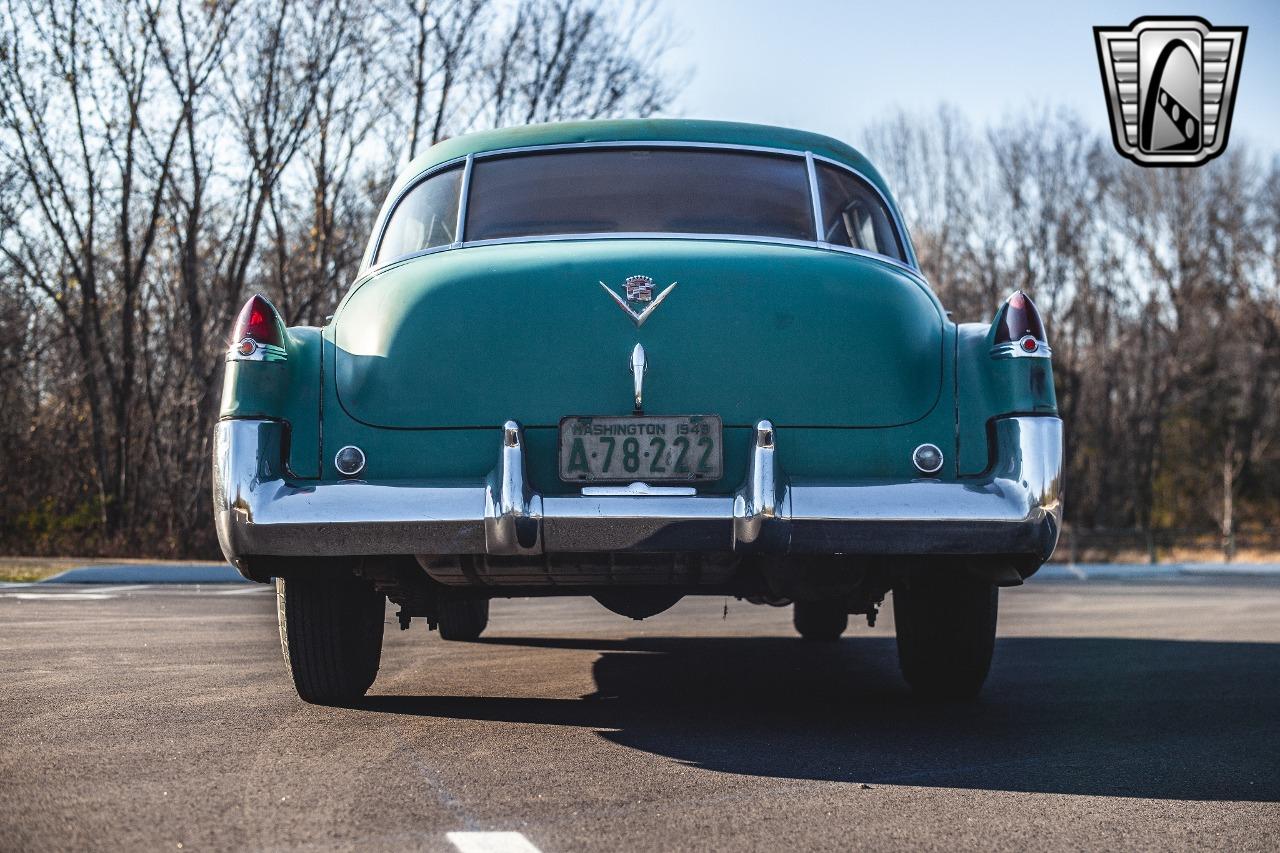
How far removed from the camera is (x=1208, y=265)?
42.1m

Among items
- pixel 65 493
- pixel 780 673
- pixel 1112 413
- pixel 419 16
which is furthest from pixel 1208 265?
pixel 780 673

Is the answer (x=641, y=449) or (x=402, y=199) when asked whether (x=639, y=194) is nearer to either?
(x=402, y=199)

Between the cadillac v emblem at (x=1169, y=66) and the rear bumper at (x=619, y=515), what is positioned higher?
the cadillac v emblem at (x=1169, y=66)

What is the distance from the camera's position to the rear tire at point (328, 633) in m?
4.75

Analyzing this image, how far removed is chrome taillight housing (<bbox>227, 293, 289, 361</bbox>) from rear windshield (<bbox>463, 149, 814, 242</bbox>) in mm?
→ 876

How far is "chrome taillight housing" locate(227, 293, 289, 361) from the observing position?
14.6ft

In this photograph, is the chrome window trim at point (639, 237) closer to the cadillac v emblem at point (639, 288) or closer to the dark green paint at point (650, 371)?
the dark green paint at point (650, 371)

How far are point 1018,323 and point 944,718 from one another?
1458mm

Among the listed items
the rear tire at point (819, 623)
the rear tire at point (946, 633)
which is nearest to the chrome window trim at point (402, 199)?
the rear tire at point (946, 633)

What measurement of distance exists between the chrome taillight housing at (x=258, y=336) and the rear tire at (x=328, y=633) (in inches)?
31.3

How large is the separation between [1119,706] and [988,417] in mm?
1643

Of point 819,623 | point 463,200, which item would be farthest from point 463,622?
point 463,200

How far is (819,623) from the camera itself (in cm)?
816

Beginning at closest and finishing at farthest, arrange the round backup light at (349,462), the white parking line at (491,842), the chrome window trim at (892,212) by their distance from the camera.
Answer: the white parking line at (491,842) → the round backup light at (349,462) → the chrome window trim at (892,212)
